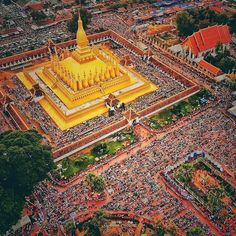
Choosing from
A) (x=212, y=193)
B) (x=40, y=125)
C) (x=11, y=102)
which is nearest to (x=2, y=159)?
(x=40, y=125)

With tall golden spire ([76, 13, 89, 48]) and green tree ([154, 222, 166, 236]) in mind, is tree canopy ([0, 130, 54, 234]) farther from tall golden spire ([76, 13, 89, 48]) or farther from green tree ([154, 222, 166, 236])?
tall golden spire ([76, 13, 89, 48])

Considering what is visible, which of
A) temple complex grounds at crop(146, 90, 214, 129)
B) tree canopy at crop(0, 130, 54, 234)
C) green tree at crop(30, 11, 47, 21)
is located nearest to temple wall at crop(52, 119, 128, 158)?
tree canopy at crop(0, 130, 54, 234)

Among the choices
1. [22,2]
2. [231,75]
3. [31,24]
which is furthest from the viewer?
[22,2]

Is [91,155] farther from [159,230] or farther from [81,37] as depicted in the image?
[81,37]

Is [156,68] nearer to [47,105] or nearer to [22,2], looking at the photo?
[47,105]

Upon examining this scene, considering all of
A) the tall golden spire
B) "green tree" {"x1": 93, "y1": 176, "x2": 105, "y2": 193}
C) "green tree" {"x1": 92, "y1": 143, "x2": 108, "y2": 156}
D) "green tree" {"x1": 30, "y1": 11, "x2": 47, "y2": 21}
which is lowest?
"green tree" {"x1": 92, "y1": 143, "x2": 108, "y2": 156}

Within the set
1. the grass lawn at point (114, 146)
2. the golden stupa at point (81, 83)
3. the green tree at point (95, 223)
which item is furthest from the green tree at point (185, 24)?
the green tree at point (95, 223)

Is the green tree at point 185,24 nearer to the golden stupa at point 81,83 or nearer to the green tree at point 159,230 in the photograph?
the golden stupa at point 81,83

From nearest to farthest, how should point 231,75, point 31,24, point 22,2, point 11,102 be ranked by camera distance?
point 11,102, point 231,75, point 31,24, point 22,2
